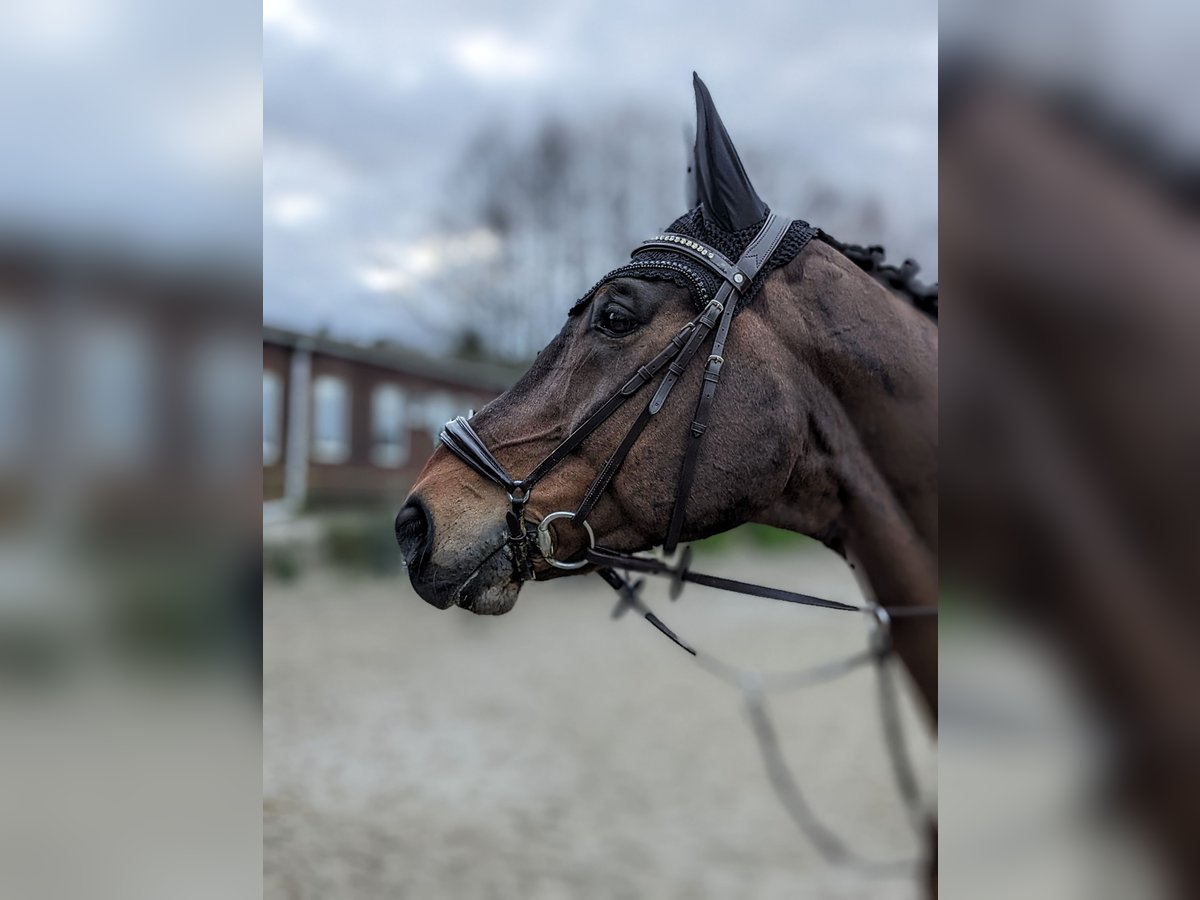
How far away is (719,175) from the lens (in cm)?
207

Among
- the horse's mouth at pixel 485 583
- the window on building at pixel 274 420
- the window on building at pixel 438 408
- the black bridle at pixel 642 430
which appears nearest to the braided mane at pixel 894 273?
the black bridle at pixel 642 430

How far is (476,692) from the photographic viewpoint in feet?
28.3

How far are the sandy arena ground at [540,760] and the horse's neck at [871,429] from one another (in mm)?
2596

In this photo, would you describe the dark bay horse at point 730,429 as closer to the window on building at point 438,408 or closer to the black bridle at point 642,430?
the black bridle at point 642,430

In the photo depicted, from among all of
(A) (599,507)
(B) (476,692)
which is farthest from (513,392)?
(B) (476,692)

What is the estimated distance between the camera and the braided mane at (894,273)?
230 cm

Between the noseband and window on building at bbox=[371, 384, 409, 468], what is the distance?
10599mm

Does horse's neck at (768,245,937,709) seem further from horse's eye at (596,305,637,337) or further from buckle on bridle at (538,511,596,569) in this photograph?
buckle on bridle at (538,511,596,569)

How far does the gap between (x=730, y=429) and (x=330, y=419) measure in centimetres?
1051
